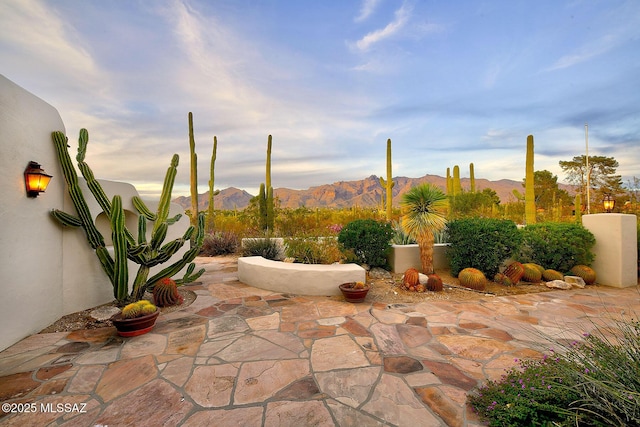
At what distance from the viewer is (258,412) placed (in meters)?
2.04

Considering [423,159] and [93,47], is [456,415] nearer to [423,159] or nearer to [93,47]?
[93,47]

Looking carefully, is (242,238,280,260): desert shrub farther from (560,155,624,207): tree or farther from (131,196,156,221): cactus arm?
(560,155,624,207): tree

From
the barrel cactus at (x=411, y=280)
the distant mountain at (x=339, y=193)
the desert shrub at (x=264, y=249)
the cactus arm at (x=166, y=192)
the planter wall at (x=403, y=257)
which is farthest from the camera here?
the distant mountain at (x=339, y=193)

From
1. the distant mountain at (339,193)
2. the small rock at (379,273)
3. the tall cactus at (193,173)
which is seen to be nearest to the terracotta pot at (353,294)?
the small rock at (379,273)

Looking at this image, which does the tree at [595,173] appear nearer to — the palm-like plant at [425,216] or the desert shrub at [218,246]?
the palm-like plant at [425,216]

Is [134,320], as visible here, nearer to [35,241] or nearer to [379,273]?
[35,241]

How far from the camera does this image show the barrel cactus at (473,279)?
5.46m

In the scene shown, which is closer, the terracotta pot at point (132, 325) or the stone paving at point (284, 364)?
the stone paving at point (284, 364)

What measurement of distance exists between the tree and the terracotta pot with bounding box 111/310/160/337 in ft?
98.6

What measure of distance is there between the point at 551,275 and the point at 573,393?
5.61 metres

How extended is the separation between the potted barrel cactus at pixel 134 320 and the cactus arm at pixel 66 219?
1.76 meters

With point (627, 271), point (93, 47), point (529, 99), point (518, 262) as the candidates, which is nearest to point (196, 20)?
point (93, 47)

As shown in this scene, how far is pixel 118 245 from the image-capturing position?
13.5ft

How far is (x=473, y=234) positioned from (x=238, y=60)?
297 inches
